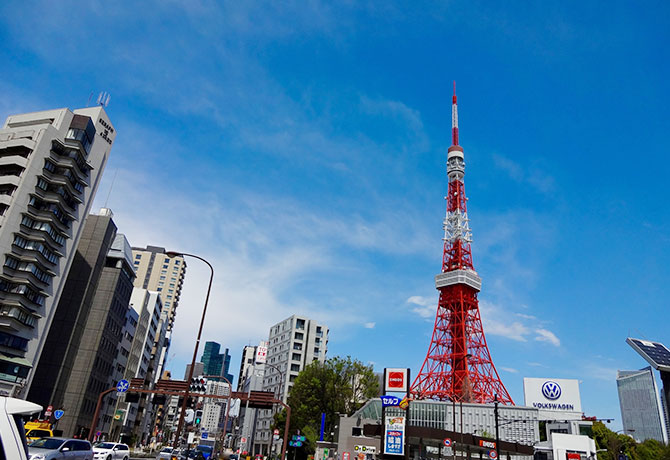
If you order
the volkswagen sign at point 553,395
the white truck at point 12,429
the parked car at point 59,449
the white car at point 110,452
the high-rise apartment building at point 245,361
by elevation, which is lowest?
the white car at point 110,452

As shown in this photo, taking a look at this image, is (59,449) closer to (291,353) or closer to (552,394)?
(291,353)

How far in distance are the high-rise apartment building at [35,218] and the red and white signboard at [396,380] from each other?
4830cm

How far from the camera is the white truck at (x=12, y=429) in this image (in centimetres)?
601

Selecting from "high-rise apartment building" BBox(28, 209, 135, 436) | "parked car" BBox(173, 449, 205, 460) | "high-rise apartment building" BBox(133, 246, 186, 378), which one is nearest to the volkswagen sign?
"parked car" BBox(173, 449, 205, 460)

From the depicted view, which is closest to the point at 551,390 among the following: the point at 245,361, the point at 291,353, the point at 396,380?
the point at 291,353

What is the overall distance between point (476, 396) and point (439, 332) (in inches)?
530

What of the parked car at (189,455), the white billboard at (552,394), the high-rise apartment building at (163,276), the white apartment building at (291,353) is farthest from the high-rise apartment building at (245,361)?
the parked car at (189,455)

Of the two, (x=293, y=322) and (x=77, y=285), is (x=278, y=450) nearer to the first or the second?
(x=293, y=322)

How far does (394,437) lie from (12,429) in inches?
1357

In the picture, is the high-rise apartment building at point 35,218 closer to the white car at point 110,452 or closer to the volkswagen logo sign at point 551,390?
the white car at point 110,452

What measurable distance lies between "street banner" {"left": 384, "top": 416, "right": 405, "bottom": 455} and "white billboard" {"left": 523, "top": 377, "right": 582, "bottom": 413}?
6711 cm

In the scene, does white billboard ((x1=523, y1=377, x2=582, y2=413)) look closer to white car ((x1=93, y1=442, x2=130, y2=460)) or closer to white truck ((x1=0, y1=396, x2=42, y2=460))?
white car ((x1=93, y1=442, x2=130, y2=460))

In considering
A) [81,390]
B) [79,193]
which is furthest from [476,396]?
[79,193]

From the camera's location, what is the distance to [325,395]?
72.4 metres
